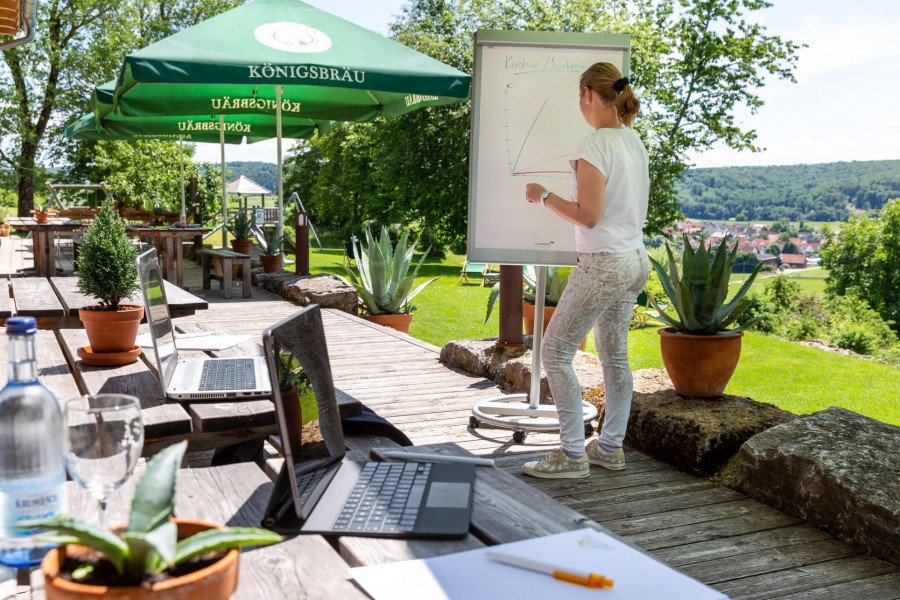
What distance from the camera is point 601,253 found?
11.2ft

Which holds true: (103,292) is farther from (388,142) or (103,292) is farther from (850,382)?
(388,142)

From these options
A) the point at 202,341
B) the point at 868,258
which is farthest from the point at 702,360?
the point at 868,258

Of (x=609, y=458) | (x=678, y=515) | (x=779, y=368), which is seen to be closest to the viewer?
(x=678, y=515)

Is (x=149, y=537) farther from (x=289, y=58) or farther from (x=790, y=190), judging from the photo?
(x=790, y=190)

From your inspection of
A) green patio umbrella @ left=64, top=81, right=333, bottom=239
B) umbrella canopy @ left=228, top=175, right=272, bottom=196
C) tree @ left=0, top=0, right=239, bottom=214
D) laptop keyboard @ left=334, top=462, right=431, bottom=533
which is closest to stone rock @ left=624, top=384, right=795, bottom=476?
laptop keyboard @ left=334, top=462, right=431, bottom=533

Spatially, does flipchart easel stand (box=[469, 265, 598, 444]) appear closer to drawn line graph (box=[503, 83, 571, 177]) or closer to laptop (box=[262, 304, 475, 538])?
drawn line graph (box=[503, 83, 571, 177])

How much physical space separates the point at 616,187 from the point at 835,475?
1334mm

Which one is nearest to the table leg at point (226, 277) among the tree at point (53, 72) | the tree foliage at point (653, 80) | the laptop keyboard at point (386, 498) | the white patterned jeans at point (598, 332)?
the white patterned jeans at point (598, 332)

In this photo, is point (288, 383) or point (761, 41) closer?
point (288, 383)

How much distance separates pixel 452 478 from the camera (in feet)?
5.27

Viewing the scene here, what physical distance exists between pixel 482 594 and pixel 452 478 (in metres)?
0.49

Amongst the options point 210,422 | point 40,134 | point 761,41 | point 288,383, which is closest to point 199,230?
point 210,422

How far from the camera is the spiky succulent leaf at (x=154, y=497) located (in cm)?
93

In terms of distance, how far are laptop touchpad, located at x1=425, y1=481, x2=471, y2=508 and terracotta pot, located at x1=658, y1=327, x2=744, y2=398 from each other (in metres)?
2.81
